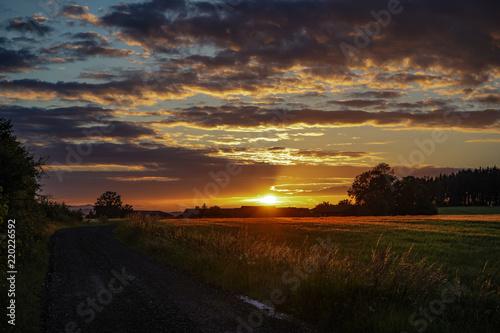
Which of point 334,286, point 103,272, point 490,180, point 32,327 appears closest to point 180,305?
point 32,327

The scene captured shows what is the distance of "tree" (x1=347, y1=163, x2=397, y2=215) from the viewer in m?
95.4

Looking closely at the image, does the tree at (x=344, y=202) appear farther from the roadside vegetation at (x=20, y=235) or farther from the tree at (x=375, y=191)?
the roadside vegetation at (x=20, y=235)

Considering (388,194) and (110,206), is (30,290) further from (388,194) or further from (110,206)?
(110,206)

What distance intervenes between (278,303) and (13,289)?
8.30 m

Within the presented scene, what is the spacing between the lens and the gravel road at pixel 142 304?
8.51 meters

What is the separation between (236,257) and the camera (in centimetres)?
1492

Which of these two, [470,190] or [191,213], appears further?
[470,190]

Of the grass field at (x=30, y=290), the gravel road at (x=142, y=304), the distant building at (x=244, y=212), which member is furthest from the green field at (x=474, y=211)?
the grass field at (x=30, y=290)

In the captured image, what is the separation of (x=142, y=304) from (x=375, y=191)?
308 ft

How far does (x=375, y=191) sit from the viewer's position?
3821 inches

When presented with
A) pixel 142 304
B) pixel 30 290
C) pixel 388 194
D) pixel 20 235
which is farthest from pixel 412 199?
pixel 30 290

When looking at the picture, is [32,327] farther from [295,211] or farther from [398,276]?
[295,211]

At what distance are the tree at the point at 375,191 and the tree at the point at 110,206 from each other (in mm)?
89195

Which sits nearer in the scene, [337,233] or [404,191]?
[337,233]
